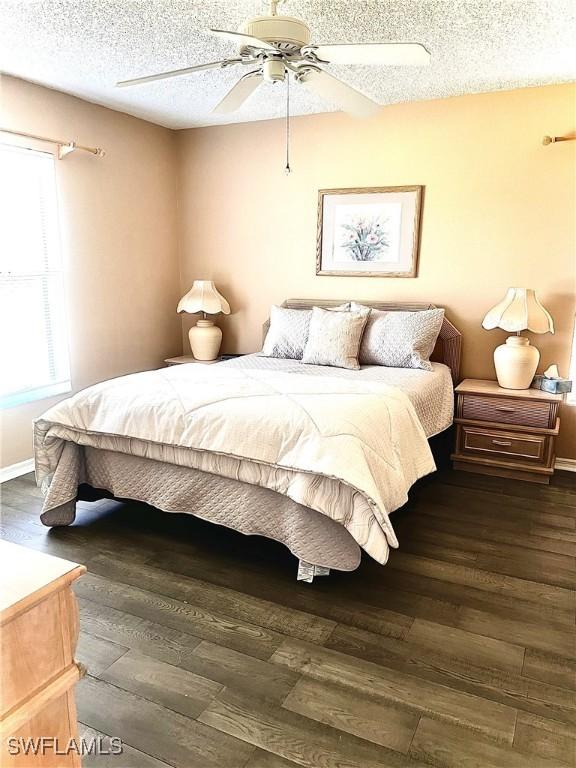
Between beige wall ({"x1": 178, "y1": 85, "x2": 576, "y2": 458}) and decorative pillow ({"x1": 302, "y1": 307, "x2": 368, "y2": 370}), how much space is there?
0.58 metres

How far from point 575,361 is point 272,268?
2543 mm

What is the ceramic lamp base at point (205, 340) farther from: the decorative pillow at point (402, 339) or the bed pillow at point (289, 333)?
the decorative pillow at point (402, 339)

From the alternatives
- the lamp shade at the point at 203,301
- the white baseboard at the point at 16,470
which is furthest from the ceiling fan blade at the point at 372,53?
the white baseboard at the point at 16,470

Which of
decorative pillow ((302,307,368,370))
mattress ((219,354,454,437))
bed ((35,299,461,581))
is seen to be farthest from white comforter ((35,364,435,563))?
decorative pillow ((302,307,368,370))

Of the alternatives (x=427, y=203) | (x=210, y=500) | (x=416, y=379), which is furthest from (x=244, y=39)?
(x=427, y=203)

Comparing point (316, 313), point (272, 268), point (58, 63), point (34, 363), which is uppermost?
point (58, 63)

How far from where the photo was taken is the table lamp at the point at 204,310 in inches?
190

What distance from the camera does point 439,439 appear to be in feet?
12.9

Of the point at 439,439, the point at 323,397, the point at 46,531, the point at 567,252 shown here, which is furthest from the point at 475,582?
the point at 567,252

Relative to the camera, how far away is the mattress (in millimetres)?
3373

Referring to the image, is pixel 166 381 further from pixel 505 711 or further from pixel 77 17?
pixel 505 711

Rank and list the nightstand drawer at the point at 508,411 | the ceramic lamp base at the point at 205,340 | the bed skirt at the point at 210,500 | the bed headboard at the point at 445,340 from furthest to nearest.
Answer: the ceramic lamp base at the point at 205,340 → the bed headboard at the point at 445,340 → the nightstand drawer at the point at 508,411 → the bed skirt at the point at 210,500

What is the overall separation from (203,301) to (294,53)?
276cm

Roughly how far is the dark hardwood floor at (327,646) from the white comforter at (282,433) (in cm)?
34
